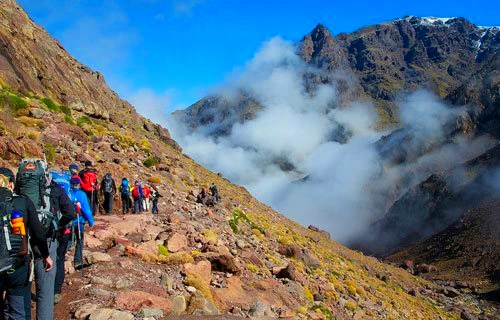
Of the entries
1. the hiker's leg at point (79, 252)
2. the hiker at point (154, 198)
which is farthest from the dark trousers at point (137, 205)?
the hiker's leg at point (79, 252)

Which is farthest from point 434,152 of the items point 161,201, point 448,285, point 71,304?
point 71,304

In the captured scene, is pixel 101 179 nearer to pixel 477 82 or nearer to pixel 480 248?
pixel 480 248

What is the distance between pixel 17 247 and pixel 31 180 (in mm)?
1444

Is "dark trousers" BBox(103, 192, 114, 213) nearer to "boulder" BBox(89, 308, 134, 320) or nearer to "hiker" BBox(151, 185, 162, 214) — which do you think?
"hiker" BBox(151, 185, 162, 214)

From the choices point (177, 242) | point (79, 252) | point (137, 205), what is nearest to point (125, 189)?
point (137, 205)

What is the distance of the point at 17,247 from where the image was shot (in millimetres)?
6469

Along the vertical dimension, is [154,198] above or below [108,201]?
above

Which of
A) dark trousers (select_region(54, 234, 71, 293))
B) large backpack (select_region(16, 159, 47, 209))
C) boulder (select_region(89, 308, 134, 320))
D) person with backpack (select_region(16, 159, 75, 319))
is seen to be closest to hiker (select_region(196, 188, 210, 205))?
dark trousers (select_region(54, 234, 71, 293))

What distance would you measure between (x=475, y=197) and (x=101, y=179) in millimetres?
112479

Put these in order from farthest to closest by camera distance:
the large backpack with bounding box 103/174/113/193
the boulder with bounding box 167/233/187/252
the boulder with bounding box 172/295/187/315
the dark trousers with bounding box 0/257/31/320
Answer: the large backpack with bounding box 103/174/113/193
the boulder with bounding box 167/233/187/252
the boulder with bounding box 172/295/187/315
the dark trousers with bounding box 0/257/31/320

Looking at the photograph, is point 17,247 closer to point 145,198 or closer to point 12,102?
point 145,198

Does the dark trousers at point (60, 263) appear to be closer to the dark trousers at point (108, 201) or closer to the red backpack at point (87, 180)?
the red backpack at point (87, 180)

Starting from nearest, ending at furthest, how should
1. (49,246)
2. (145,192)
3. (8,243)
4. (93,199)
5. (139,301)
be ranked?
(8,243) → (49,246) → (139,301) → (93,199) → (145,192)

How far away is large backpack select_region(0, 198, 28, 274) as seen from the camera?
6273 millimetres
